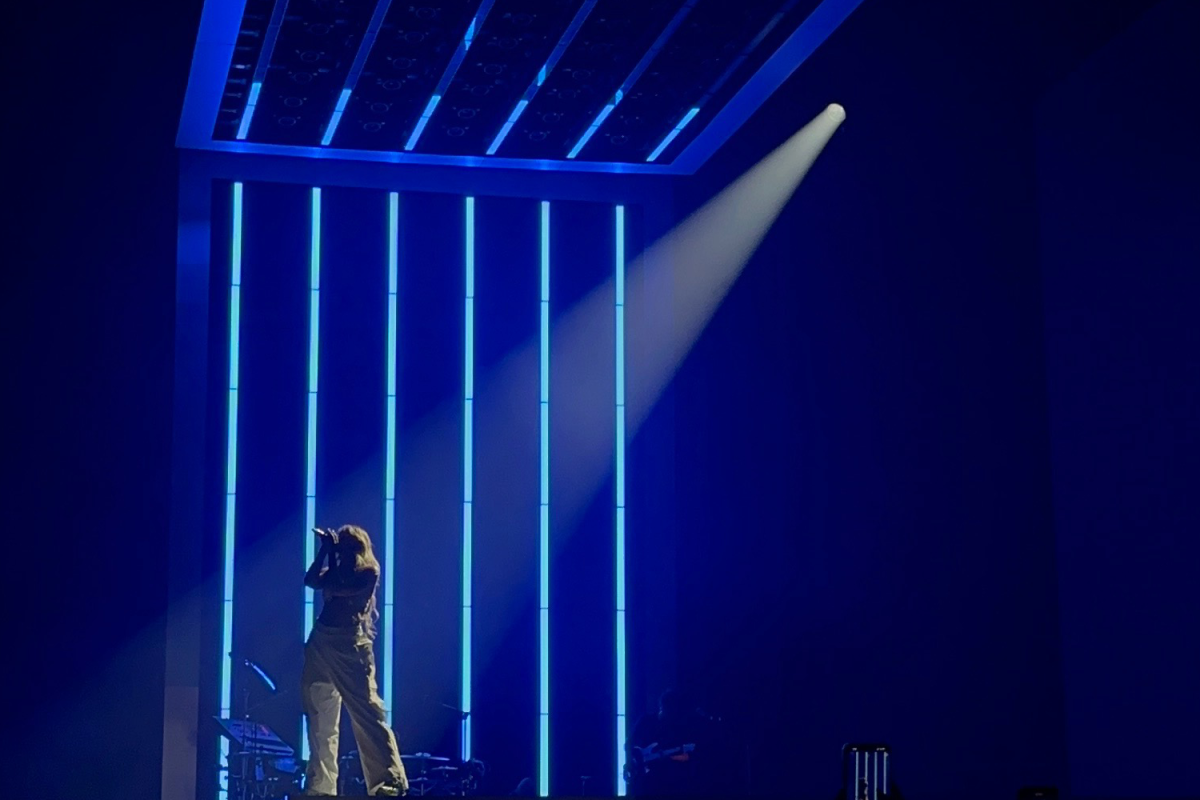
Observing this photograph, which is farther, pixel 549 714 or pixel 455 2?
pixel 549 714

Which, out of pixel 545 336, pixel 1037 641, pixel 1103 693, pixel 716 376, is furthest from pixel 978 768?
pixel 545 336

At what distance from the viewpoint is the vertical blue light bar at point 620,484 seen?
30.9 ft

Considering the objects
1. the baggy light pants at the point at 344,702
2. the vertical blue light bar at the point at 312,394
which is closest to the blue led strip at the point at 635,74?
the vertical blue light bar at the point at 312,394

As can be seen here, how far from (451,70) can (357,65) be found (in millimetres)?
492

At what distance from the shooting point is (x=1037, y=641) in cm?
889

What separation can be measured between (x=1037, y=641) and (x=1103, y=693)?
2.10 meters

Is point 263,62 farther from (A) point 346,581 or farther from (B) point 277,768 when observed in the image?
(B) point 277,768

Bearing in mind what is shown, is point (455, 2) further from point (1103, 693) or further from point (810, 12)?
point (1103, 693)

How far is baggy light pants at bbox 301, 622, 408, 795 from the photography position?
653cm

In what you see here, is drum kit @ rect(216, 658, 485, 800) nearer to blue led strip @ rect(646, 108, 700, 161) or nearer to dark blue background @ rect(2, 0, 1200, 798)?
dark blue background @ rect(2, 0, 1200, 798)

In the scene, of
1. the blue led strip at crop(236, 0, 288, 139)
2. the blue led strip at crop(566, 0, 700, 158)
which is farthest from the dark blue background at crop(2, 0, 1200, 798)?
the blue led strip at crop(566, 0, 700, 158)

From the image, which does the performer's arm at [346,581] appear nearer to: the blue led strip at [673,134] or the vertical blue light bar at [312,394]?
the vertical blue light bar at [312,394]

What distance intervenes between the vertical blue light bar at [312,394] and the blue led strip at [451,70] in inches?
33.2

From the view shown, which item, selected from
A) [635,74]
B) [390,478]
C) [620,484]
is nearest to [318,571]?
[390,478]
